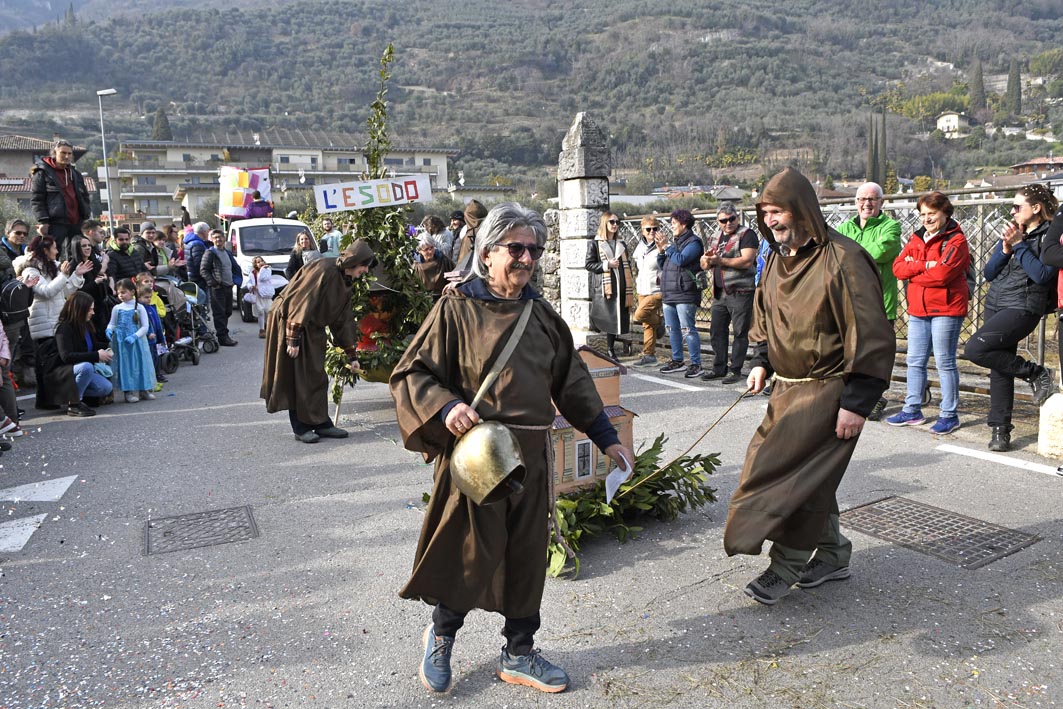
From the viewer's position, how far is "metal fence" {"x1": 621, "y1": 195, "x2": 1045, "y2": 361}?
9.41 metres

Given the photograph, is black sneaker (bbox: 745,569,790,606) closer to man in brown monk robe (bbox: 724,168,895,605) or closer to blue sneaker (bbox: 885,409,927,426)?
man in brown monk robe (bbox: 724,168,895,605)

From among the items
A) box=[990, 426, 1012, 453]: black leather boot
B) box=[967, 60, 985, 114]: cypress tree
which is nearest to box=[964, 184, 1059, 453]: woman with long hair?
box=[990, 426, 1012, 453]: black leather boot

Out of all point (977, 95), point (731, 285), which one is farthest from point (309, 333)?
point (977, 95)

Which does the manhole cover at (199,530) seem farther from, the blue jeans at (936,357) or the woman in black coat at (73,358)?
the blue jeans at (936,357)

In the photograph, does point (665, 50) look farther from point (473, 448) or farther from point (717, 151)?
point (473, 448)

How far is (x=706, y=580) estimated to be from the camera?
4328 millimetres

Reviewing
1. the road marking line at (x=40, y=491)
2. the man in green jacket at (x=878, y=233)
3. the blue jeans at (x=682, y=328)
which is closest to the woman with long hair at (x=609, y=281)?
the blue jeans at (x=682, y=328)

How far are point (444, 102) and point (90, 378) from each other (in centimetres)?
11516

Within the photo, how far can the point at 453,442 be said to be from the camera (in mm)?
3168

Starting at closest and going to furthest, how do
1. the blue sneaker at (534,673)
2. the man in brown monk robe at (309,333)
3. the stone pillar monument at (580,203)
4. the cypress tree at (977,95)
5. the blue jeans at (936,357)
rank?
the blue sneaker at (534,673) → the blue jeans at (936,357) → the man in brown monk robe at (309,333) → the stone pillar monument at (580,203) → the cypress tree at (977,95)

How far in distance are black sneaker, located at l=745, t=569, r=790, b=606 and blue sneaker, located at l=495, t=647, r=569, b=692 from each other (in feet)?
3.68

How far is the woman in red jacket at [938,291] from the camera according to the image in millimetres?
6625

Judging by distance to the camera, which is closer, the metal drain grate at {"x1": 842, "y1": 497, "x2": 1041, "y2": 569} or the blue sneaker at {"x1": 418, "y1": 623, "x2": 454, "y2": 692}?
the blue sneaker at {"x1": 418, "y1": 623, "x2": 454, "y2": 692}

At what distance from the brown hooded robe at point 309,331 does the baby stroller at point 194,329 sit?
16.5ft
